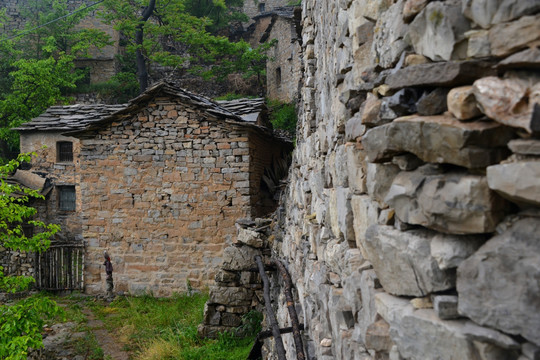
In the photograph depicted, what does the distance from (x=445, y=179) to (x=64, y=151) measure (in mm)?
15957

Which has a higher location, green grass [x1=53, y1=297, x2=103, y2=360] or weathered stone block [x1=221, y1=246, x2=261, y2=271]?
weathered stone block [x1=221, y1=246, x2=261, y2=271]

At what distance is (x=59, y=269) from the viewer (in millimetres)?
9867

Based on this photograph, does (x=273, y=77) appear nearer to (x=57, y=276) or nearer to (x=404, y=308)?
(x=57, y=276)

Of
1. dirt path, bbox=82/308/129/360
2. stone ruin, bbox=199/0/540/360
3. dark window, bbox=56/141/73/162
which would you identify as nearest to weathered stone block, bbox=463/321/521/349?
stone ruin, bbox=199/0/540/360

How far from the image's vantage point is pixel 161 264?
27.9ft

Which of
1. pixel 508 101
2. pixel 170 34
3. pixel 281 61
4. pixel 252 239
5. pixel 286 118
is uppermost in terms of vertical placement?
pixel 170 34

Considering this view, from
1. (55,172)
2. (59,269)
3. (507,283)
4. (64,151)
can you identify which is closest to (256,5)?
(64,151)

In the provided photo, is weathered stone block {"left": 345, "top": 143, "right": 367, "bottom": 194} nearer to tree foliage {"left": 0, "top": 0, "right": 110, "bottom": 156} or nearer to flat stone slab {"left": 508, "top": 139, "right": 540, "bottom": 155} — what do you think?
flat stone slab {"left": 508, "top": 139, "right": 540, "bottom": 155}

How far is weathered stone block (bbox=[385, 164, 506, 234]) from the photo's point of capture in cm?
91

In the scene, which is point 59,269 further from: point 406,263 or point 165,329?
point 406,263

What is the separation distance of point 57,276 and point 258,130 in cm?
607

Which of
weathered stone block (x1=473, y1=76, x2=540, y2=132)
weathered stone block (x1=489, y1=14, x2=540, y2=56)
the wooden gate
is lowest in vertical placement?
the wooden gate

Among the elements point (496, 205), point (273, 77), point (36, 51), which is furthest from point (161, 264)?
point (36, 51)

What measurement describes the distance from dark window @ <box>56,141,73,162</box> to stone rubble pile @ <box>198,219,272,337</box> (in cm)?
1091
